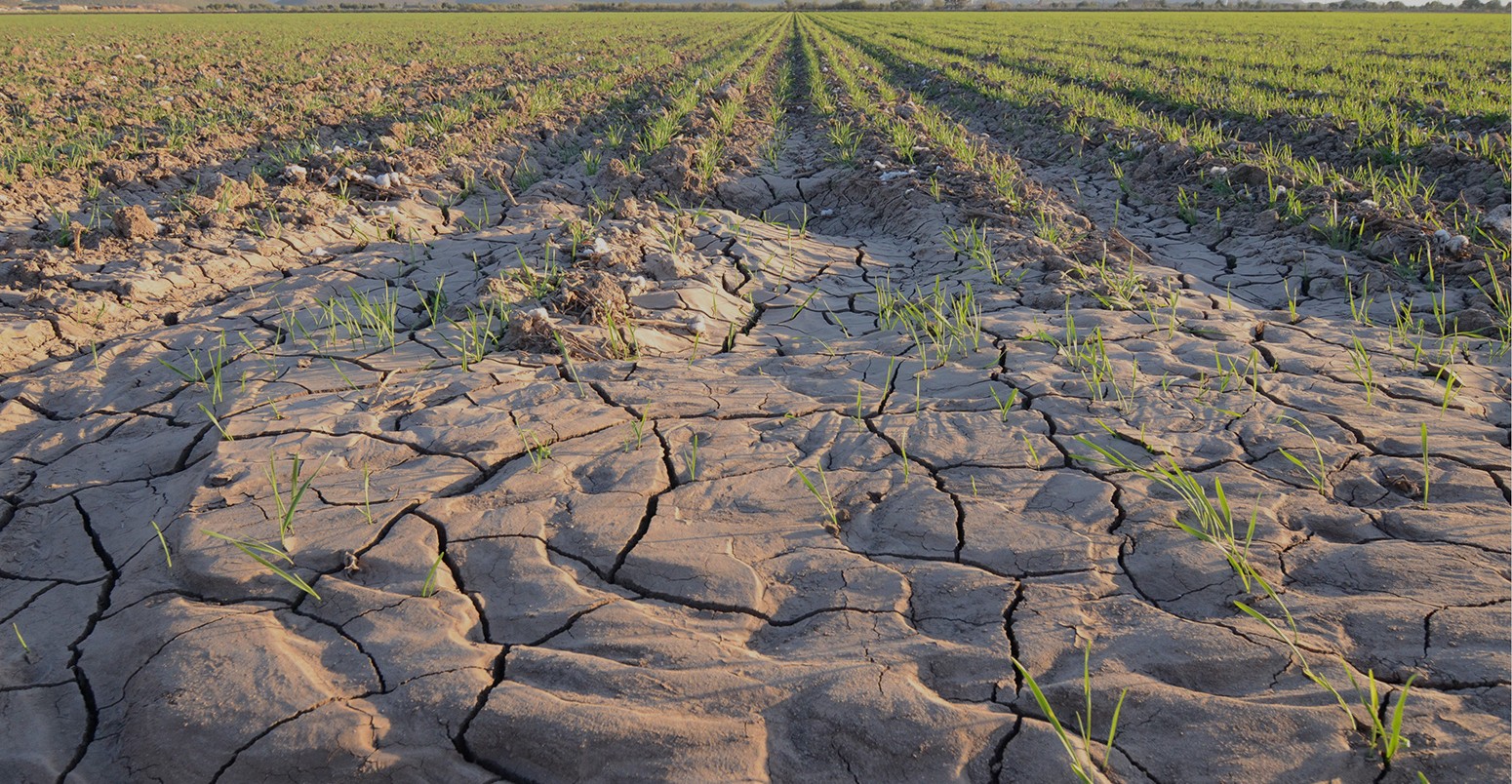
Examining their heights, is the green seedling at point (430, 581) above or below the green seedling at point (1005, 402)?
below

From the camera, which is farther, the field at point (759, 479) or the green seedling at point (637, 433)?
the green seedling at point (637, 433)

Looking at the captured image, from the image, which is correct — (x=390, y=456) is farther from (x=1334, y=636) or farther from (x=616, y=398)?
(x=1334, y=636)

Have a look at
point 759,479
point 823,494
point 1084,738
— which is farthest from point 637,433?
point 1084,738

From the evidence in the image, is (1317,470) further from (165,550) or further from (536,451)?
(165,550)

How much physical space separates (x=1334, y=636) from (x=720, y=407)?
1721 mm

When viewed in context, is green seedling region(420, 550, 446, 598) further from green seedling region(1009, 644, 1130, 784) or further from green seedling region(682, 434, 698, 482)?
green seedling region(1009, 644, 1130, 784)

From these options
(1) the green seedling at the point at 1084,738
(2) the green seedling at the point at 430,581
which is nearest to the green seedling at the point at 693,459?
(2) the green seedling at the point at 430,581

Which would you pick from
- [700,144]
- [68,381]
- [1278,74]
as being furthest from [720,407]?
[1278,74]

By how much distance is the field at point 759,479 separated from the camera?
143cm

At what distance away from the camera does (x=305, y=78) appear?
1153 cm

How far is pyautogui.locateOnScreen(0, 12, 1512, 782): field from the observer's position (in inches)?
56.4

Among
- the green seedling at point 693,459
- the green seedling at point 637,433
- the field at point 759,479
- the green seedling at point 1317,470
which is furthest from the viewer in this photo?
the green seedling at point 637,433

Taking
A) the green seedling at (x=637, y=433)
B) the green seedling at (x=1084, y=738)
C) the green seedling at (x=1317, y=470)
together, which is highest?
the green seedling at (x=637, y=433)

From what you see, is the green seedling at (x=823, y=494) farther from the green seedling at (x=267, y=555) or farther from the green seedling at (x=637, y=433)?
the green seedling at (x=267, y=555)
